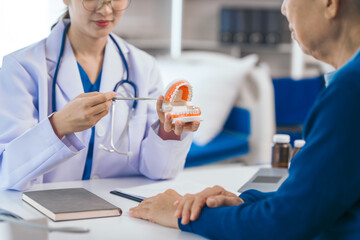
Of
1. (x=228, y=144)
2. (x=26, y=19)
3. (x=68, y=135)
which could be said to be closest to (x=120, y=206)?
(x=68, y=135)

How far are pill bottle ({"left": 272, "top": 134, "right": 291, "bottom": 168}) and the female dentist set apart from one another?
1.02 feet

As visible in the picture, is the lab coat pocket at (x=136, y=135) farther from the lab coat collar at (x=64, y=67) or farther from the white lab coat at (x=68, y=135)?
the lab coat collar at (x=64, y=67)

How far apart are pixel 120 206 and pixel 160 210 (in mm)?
150

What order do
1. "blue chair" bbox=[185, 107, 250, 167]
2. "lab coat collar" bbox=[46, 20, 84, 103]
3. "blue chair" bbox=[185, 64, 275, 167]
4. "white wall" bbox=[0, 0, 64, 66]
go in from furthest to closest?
"blue chair" bbox=[185, 64, 275, 167], "blue chair" bbox=[185, 107, 250, 167], "white wall" bbox=[0, 0, 64, 66], "lab coat collar" bbox=[46, 20, 84, 103]

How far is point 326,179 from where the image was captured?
0.78m

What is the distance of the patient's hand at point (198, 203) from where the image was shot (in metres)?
0.95

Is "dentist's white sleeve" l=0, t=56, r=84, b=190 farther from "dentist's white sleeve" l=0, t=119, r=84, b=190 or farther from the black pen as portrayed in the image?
the black pen

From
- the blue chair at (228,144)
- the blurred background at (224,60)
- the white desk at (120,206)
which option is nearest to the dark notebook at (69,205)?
the white desk at (120,206)

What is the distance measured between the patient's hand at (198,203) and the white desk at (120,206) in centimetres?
4

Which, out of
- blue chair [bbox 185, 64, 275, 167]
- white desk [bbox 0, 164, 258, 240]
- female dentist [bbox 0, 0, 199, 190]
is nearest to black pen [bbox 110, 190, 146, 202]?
white desk [bbox 0, 164, 258, 240]

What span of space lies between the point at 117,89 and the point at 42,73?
0.22 meters

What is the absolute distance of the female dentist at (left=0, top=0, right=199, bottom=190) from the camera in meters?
1.20

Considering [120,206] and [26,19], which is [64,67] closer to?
[120,206]

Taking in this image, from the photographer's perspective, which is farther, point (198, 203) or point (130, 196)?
point (130, 196)
